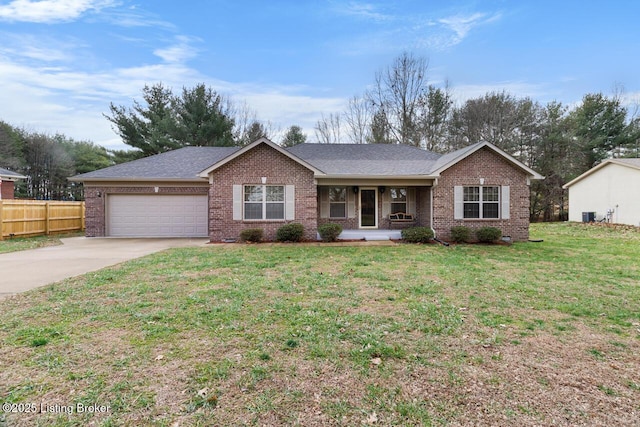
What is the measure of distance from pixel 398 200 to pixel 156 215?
37.3 feet

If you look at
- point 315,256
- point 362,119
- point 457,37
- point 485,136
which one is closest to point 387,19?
point 457,37

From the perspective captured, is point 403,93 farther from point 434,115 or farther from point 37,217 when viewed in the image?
point 37,217

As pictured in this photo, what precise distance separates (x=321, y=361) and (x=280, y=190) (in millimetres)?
10665

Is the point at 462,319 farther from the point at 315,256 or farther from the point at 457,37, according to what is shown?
the point at 457,37

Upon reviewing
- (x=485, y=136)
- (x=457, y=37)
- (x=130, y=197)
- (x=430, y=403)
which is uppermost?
(x=457, y=37)

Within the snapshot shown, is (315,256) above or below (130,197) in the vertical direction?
below

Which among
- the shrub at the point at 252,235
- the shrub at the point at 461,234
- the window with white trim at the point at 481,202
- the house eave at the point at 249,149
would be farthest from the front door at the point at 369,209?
the shrub at the point at 252,235

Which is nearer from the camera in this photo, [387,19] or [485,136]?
[387,19]

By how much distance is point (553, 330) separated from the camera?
413 centimetres

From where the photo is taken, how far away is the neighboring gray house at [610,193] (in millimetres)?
18594

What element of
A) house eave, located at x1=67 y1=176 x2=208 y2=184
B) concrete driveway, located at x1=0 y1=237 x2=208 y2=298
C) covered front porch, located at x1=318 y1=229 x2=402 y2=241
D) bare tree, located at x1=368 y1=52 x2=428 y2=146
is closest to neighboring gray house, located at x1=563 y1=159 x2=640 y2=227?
bare tree, located at x1=368 y1=52 x2=428 y2=146

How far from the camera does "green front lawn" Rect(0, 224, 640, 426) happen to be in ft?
8.33

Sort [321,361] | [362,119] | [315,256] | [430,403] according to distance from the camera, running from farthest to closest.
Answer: [362,119] < [315,256] < [321,361] < [430,403]

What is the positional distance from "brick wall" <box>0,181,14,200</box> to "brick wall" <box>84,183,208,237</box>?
1163 cm
